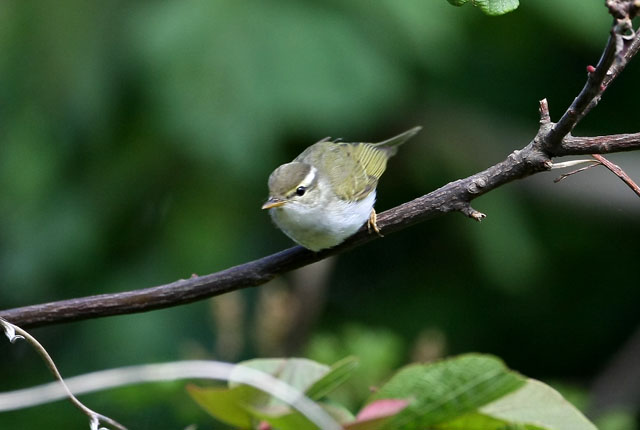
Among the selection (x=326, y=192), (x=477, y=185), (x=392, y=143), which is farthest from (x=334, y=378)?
(x=392, y=143)

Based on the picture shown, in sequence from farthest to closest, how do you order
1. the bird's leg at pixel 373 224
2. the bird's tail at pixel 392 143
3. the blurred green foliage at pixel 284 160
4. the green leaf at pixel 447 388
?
the blurred green foliage at pixel 284 160
the bird's tail at pixel 392 143
the bird's leg at pixel 373 224
the green leaf at pixel 447 388

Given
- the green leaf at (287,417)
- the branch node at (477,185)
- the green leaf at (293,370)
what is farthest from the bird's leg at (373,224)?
the green leaf at (287,417)

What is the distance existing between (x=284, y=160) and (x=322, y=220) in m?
1.90

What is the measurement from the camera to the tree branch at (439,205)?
61.1 inches

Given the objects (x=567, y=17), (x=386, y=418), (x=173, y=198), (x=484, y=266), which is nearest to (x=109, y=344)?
(x=173, y=198)

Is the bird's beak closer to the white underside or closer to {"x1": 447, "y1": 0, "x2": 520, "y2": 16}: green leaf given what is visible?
the white underside

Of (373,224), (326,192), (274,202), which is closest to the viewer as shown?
(373,224)

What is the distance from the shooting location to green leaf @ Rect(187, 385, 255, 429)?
4.78 feet

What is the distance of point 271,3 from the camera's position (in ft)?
13.5

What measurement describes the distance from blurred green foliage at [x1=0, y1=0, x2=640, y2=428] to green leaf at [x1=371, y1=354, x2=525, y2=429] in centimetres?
172

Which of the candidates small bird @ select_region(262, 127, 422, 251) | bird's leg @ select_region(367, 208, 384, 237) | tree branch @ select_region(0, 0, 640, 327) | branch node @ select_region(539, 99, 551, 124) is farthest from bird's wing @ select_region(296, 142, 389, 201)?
branch node @ select_region(539, 99, 551, 124)

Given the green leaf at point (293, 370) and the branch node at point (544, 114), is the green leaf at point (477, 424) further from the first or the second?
the branch node at point (544, 114)

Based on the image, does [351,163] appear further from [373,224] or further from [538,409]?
[538,409]

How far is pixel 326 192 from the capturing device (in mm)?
3256
